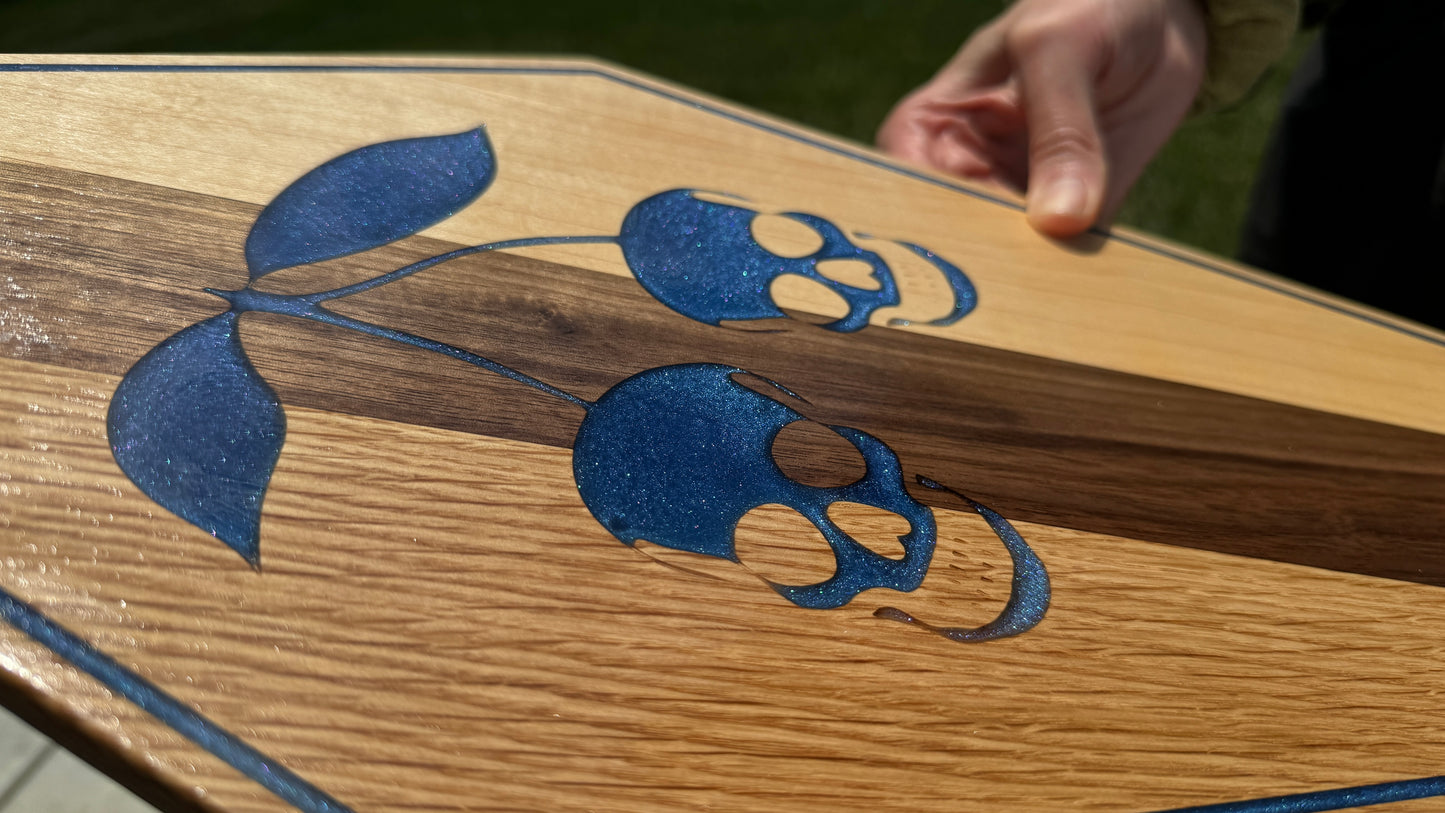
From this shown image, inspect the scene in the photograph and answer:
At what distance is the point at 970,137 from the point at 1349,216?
1.67 ft

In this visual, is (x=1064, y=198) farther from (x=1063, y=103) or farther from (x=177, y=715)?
(x=177, y=715)

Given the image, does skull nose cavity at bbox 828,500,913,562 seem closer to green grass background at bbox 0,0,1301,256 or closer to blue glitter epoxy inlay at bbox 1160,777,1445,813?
blue glitter epoxy inlay at bbox 1160,777,1445,813

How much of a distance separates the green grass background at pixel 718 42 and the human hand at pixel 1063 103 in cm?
104

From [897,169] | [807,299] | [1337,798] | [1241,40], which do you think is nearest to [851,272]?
[807,299]

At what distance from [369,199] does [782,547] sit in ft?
1.06

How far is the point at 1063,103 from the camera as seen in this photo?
0.78 metres

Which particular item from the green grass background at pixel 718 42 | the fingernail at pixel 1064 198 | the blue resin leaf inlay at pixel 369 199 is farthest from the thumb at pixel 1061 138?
the green grass background at pixel 718 42

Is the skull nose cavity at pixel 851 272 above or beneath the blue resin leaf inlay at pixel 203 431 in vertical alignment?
above

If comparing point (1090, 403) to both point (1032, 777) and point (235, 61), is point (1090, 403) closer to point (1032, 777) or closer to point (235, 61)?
point (1032, 777)

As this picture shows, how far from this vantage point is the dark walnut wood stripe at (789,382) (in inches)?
18.0

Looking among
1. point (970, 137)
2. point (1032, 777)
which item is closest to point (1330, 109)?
point (970, 137)

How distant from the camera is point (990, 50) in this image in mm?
884

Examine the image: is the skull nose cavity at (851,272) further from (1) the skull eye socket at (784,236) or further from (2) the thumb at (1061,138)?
(2) the thumb at (1061,138)

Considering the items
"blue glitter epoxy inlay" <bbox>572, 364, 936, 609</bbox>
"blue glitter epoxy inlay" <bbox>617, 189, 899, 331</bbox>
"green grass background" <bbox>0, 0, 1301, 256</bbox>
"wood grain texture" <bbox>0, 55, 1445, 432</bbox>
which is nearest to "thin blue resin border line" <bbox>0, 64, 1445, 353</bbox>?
"wood grain texture" <bbox>0, 55, 1445, 432</bbox>
